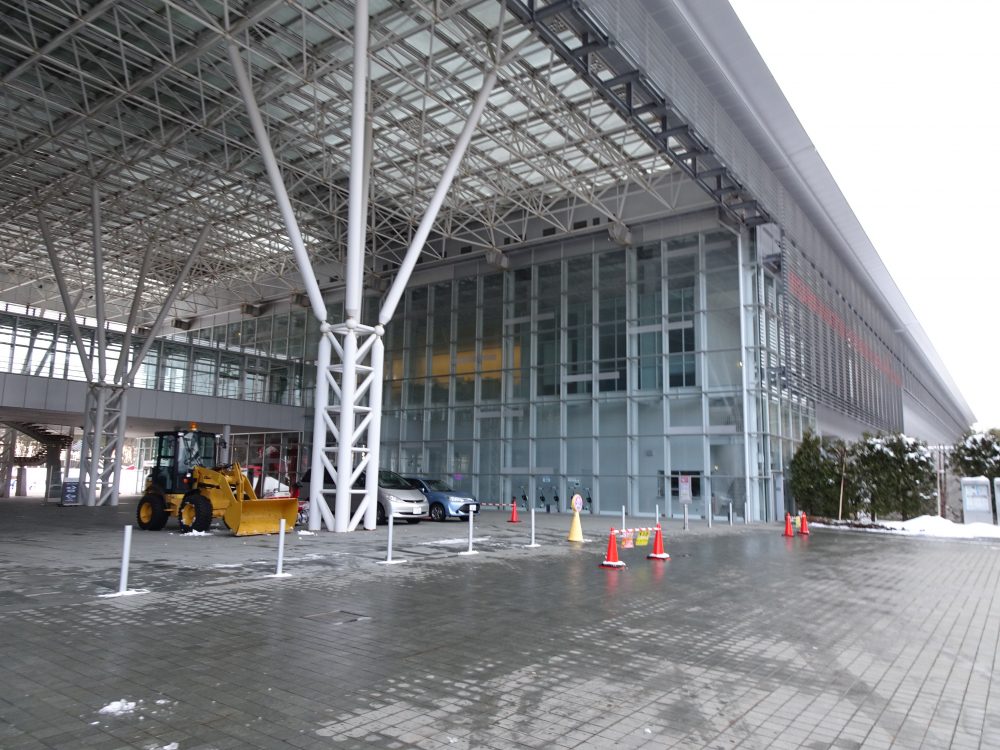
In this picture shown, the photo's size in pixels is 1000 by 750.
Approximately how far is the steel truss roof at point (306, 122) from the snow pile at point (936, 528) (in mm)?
13315

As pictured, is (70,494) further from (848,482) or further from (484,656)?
(848,482)

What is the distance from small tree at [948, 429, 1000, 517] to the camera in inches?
1000

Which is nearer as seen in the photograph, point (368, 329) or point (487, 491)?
point (368, 329)

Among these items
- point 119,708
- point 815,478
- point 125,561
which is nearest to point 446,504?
point 815,478

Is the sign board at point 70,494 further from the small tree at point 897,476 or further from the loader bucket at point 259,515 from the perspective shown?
the small tree at point 897,476

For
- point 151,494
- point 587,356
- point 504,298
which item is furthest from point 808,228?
point 151,494

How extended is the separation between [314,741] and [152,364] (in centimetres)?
4087

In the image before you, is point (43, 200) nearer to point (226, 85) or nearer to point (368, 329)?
point (226, 85)

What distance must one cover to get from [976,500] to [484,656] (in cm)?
2611

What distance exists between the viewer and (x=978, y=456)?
25.8 metres

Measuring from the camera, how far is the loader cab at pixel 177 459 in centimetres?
1819

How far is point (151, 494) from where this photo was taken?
59.3 feet

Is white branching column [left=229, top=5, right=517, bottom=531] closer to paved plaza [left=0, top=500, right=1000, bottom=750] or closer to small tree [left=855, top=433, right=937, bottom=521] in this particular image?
paved plaza [left=0, top=500, right=1000, bottom=750]

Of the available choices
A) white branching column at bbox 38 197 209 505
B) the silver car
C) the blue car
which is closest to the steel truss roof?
white branching column at bbox 38 197 209 505
